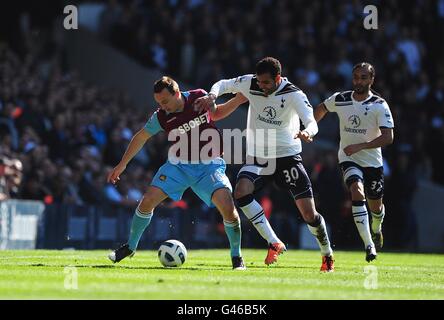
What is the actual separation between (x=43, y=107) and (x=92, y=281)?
13.1m

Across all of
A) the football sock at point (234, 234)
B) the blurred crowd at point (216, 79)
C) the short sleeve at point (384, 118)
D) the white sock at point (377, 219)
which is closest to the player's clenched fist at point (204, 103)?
the football sock at point (234, 234)

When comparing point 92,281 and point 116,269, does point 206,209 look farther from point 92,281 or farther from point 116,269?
point 92,281

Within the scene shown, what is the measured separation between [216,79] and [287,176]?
1382cm

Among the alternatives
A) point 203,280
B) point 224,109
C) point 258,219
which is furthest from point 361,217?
point 203,280

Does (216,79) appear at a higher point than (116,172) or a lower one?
higher

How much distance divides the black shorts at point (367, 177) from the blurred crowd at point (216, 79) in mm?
7360

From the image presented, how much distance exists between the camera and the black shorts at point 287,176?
13812 mm

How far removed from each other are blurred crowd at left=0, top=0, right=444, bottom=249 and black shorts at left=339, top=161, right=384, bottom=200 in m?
7.36

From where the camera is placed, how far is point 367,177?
16.4m

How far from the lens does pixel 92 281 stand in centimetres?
1134

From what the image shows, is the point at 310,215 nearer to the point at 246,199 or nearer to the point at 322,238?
the point at 322,238

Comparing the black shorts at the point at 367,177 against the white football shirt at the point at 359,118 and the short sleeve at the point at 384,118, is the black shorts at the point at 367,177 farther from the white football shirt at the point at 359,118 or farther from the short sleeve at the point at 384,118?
the short sleeve at the point at 384,118

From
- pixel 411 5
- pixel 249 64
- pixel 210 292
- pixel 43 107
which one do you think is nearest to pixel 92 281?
pixel 210 292

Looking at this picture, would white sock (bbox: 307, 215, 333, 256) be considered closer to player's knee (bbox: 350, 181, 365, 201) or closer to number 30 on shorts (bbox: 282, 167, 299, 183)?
A: number 30 on shorts (bbox: 282, 167, 299, 183)
